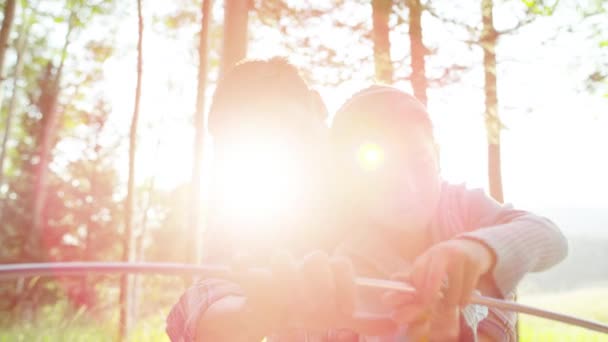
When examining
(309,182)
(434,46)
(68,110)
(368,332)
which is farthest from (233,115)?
(68,110)

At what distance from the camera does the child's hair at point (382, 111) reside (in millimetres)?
1589

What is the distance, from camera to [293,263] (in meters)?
0.92

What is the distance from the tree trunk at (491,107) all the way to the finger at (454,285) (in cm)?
520

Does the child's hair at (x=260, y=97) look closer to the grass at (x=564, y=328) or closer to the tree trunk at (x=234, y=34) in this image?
the grass at (x=564, y=328)

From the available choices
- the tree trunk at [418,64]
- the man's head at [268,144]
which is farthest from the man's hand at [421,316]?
the tree trunk at [418,64]

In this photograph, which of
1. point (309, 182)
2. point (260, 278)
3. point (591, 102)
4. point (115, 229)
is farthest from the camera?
point (115, 229)

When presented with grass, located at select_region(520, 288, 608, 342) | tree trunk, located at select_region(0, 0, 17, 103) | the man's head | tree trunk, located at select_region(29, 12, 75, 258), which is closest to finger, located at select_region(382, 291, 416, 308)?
grass, located at select_region(520, 288, 608, 342)

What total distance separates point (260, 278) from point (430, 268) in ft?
1.06

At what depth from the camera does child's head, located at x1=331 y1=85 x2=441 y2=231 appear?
1571 millimetres

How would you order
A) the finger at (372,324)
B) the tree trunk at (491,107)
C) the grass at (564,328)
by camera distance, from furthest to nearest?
the grass at (564,328), the tree trunk at (491,107), the finger at (372,324)

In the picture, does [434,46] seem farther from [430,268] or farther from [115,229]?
[115,229]

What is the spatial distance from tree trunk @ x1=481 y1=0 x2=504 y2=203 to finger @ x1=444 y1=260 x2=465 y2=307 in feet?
17.1

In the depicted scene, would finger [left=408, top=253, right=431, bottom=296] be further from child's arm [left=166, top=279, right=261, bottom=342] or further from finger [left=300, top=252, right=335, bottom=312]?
child's arm [left=166, top=279, right=261, bottom=342]

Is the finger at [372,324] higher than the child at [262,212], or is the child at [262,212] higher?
the child at [262,212]
